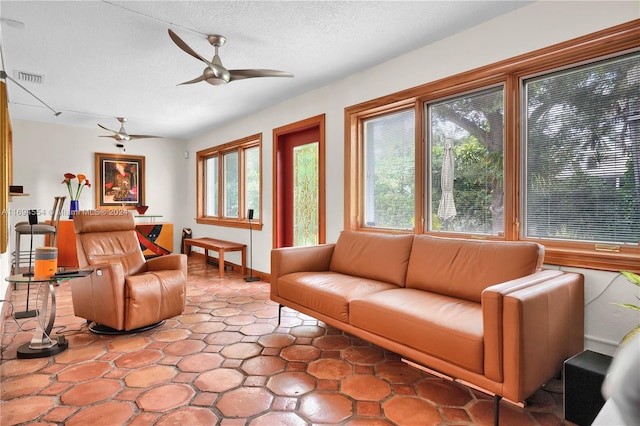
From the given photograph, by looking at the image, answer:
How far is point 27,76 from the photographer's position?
3.78 meters

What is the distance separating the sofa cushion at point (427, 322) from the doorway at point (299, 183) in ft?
5.95

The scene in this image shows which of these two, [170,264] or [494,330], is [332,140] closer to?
[170,264]

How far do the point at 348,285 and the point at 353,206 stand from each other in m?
1.19

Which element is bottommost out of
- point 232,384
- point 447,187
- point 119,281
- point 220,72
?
point 232,384

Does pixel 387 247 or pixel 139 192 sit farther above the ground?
pixel 139 192

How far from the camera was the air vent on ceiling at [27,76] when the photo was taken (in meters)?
3.71

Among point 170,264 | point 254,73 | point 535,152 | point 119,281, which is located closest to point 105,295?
point 119,281

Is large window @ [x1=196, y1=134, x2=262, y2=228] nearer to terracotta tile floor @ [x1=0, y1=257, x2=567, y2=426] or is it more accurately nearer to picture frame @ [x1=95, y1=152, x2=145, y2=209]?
picture frame @ [x1=95, y1=152, x2=145, y2=209]

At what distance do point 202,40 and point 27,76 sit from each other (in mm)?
2235

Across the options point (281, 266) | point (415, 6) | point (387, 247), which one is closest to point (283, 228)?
point (281, 266)

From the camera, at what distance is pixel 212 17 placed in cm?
263

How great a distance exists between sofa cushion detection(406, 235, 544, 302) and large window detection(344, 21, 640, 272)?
0.99 ft

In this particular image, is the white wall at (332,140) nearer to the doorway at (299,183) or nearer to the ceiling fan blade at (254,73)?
the doorway at (299,183)

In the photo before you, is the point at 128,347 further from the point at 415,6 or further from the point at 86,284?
the point at 415,6
